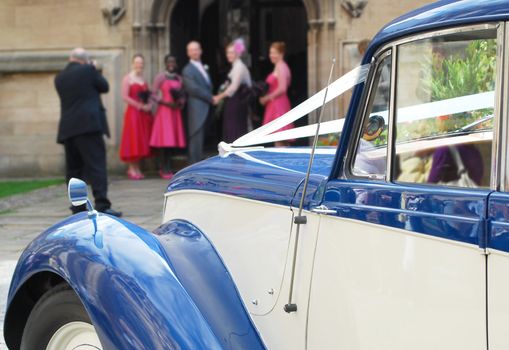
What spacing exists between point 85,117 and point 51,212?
1.69 meters

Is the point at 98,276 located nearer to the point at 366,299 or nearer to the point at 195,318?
the point at 195,318

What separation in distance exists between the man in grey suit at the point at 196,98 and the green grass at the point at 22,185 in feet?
7.95

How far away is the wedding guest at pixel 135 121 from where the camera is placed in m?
13.9

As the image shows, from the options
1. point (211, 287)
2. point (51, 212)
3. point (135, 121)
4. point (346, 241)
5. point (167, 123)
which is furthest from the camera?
point (135, 121)

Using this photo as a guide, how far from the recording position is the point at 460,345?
8.03ft

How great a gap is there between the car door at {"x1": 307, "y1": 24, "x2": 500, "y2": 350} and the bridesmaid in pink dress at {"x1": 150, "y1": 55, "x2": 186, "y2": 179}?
35.7 feet

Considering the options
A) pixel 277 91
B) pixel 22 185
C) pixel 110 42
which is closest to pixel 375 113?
pixel 277 91

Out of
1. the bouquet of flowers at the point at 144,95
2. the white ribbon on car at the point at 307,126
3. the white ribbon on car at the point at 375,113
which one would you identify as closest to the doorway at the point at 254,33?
the bouquet of flowers at the point at 144,95

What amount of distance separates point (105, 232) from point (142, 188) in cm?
947

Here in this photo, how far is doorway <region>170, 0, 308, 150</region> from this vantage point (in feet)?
52.2

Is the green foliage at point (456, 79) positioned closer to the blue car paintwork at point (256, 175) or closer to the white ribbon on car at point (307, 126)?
the white ribbon on car at point (307, 126)

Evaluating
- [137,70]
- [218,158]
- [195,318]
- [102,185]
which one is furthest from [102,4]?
[195,318]

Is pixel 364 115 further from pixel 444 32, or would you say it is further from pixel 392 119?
pixel 444 32

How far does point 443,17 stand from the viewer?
2.60m
